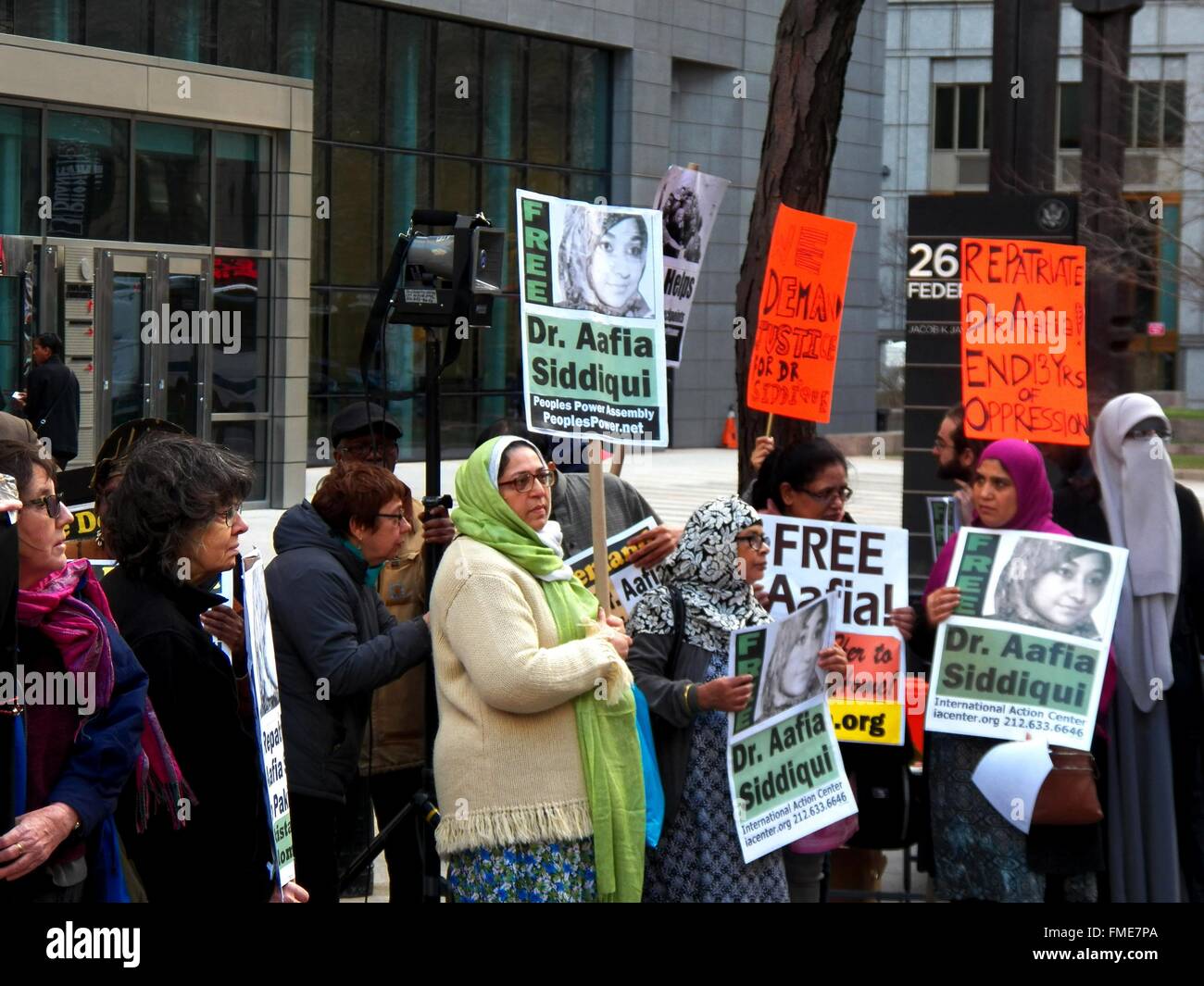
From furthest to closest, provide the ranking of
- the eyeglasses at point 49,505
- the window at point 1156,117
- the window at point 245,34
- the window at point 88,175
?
the window at point 1156,117
the window at point 245,34
the window at point 88,175
the eyeglasses at point 49,505

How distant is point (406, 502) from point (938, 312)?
513 cm

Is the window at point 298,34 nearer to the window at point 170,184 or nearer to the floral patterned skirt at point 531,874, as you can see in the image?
the window at point 170,184

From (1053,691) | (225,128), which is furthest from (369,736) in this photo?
(225,128)

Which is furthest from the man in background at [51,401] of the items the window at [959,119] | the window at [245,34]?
the window at [959,119]

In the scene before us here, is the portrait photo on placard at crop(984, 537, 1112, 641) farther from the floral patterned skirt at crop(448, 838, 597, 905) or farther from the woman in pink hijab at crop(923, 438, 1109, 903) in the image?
the floral patterned skirt at crop(448, 838, 597, 905)

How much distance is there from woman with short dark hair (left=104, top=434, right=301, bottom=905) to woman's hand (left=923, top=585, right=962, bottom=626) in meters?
2.22

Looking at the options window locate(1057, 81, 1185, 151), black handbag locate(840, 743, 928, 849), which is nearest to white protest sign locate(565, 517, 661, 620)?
black handbag locate(840, 743, 928, 849)

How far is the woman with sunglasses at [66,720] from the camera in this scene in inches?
125

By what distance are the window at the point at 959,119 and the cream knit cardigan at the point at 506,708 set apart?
47.9 m

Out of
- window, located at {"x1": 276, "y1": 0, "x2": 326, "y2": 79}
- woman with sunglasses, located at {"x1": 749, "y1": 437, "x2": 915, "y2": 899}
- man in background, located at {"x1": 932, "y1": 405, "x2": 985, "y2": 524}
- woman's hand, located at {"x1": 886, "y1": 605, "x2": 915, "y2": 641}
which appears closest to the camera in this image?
woman's hand, located at {"x1": 886, "y1": 605, "x2": 915, "y2": 641}

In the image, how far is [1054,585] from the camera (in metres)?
5.05

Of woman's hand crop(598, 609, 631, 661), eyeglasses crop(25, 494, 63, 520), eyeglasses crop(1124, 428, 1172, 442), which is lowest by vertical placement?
woman's hand crop(598, 609, 631, 661)

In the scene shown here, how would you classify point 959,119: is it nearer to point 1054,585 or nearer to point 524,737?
point 1054,585

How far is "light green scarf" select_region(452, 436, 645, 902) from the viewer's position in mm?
4238
